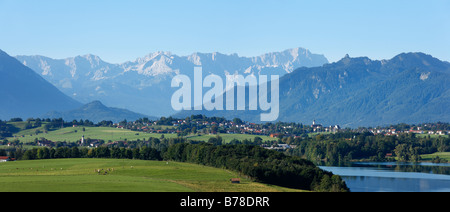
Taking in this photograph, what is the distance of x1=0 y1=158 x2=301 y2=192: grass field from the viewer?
6968cm

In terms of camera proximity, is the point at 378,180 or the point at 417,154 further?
the point at 417,154

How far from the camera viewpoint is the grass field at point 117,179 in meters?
69.7

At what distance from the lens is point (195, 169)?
103m

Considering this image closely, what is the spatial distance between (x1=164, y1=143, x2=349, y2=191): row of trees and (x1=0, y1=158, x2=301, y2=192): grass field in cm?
274

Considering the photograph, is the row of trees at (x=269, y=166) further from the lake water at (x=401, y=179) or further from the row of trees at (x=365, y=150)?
the row of trees at (x=365, y=150)

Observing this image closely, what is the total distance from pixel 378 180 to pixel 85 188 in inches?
2490

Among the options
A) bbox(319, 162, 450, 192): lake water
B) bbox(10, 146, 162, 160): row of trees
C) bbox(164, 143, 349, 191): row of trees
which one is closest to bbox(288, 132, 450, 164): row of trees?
bbox(319, 162, 450, 192): lake water

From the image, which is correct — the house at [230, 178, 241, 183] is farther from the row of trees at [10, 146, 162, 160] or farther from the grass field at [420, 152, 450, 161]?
the grass field at [420, 152, 450, 161]

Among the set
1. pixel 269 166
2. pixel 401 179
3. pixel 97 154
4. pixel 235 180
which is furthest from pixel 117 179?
pixel 401 179
